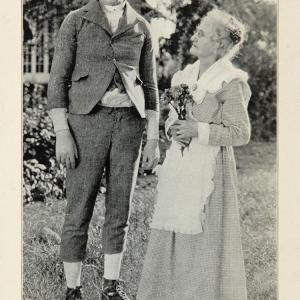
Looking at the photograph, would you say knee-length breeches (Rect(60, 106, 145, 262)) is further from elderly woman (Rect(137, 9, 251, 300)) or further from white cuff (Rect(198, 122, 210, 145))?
white cuff (Rect(198, 122, 210, 145))

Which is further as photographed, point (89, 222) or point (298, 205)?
point (298, 205)

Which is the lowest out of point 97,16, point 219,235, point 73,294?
point 73,294

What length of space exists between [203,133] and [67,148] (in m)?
0.69

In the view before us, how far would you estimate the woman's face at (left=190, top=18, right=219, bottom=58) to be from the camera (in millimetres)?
2605

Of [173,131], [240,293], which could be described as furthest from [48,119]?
[240,293]

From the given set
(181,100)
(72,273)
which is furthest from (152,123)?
(72,273)

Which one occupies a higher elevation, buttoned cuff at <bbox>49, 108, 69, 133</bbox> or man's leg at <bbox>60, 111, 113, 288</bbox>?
buttoned cuff at <bbox>49, 108, 69, 133</bbox>

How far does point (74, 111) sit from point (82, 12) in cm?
51

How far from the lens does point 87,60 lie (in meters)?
2.57

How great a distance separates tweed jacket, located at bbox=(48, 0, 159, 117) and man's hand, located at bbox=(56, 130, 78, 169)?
128 millimetres

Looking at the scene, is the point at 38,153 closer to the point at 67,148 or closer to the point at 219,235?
the point at 67,148

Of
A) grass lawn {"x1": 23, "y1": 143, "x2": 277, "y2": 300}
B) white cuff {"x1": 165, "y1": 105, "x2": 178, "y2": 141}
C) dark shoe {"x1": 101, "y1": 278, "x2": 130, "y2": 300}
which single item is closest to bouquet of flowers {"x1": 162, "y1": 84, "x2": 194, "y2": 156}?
white cuff {"x1": 165, "y1": 105, "x2": 178, "y2": 141}

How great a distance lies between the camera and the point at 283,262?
114 inches
